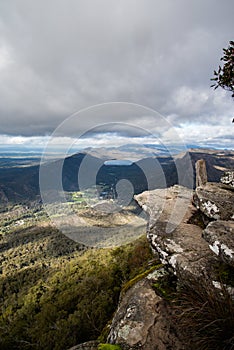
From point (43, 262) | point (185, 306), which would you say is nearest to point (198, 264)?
point (185, 306)

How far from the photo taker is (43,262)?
96375 millimetres

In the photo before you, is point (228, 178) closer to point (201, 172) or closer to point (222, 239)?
point (201, 172)

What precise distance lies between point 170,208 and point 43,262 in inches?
4062

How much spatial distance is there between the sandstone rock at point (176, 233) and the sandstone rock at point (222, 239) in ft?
2.28

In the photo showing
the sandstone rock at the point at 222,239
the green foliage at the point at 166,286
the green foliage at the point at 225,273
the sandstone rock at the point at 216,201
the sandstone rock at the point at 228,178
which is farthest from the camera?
the sandstone rock at the point at 228,178

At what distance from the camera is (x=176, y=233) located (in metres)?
8.22

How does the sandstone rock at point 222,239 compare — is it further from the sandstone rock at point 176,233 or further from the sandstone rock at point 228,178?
the sandstone rock at point 228,178

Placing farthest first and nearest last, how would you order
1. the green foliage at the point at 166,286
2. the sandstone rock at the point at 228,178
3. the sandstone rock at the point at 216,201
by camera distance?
the sandstone rock at the point at 228,178 → the sandstone rock at the point at 216,201 → the green foliage at the point at 166,286

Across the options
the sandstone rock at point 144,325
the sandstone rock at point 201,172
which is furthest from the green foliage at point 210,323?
the sandstone rock at point 201,172

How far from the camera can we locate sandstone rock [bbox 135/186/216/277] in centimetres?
656

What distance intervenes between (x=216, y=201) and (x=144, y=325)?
17.9 feet

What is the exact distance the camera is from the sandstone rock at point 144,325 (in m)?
5.62

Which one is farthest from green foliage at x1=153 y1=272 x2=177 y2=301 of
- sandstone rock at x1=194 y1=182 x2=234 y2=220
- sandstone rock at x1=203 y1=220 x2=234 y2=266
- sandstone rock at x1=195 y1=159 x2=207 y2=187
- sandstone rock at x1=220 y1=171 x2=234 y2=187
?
sandstone rock at x1=195 y1=159 x2=207 y2=187

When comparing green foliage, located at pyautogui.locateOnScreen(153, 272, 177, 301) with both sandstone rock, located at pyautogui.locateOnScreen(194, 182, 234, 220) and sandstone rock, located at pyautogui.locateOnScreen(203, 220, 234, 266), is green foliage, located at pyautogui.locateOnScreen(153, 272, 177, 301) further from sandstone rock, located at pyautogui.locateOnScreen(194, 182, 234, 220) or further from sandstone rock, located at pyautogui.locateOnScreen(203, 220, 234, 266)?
sandstone rock, located at pyautogui.locateOnScreen(194, 182, 234, 220)
